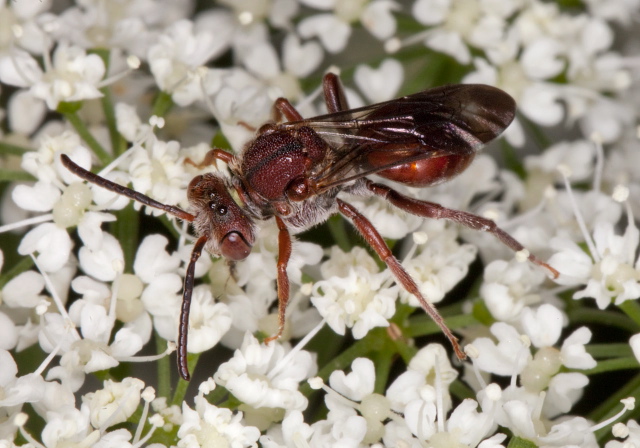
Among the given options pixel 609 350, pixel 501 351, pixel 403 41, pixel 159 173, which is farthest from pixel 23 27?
pixel 609 350

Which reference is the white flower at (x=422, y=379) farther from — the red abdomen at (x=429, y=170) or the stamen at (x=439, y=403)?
the red abdomen at (x=429, y=170)

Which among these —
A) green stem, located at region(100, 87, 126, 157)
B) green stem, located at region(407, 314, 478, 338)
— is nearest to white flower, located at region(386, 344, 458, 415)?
green stem, located at region(407, 314, 478, 338)

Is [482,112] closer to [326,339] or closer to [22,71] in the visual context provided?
[326,339]

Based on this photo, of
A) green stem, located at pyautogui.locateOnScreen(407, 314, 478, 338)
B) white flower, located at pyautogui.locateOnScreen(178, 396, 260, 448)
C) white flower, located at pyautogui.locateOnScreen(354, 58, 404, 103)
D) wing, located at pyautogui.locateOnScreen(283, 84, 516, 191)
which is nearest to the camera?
white flower, located at pyautogui.locateOnScreen(178, 396, 260, 448)

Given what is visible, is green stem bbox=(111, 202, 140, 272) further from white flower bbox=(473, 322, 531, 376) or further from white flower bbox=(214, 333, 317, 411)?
white flower bbox=(473, 322, 531, 376)

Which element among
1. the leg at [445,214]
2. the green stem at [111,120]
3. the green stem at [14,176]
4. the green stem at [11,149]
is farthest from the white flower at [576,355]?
the green stem at [11,149]

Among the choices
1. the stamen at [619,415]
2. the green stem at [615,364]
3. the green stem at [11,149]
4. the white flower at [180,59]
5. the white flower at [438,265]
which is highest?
the white flower at [180,59]

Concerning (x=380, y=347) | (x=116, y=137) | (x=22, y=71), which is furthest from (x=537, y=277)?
(x=22, y=71)
